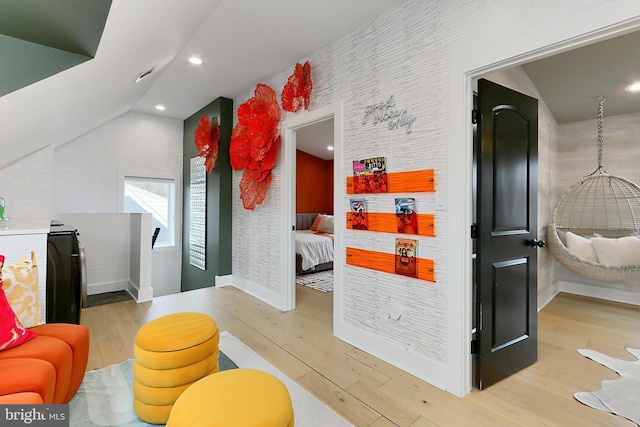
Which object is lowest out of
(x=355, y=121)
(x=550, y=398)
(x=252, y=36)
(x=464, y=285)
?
(x=550, y=398)

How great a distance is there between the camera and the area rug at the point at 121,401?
161cm

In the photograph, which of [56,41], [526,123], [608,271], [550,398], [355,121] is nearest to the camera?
[56,41]

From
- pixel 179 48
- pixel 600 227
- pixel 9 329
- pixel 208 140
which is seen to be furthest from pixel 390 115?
pixel 600 227

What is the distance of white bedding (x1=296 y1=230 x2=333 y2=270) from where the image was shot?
5.11 m

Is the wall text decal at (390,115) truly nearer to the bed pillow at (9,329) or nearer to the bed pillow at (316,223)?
the bed pillow at (9,329)

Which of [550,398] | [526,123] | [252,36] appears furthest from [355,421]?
[252,36]

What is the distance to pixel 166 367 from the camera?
5.13 ft

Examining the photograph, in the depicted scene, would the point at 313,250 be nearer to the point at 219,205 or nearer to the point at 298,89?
the point at 219,205

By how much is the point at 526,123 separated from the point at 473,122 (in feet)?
2.30

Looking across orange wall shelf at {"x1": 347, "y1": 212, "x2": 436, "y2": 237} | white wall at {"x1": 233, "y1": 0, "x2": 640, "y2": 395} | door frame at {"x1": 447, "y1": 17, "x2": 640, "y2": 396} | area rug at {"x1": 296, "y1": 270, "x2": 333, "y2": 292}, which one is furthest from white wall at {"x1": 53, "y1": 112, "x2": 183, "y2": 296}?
door frame at {"x1": 447, "y1": 17, "x2": 640, "y2": 396}

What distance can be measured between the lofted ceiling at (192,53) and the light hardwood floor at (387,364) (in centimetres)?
195

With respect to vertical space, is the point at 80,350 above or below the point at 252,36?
below

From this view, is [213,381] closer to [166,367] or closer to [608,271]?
[166,367]

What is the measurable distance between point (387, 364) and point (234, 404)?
1494 millimetres
